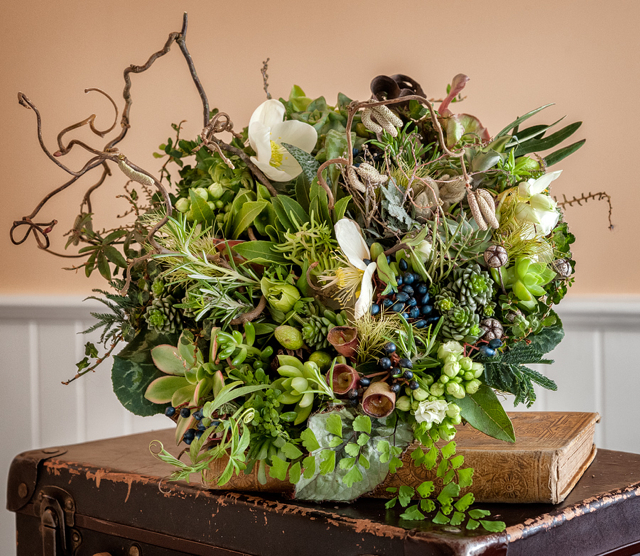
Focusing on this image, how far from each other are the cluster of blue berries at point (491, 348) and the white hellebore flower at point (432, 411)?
51 millimetres

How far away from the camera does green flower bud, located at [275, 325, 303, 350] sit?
0.51 meters

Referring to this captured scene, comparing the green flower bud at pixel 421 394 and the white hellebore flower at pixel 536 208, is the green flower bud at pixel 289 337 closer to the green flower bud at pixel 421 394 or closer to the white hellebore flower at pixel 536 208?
the green flower bud at pixel 421 394

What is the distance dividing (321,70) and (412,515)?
0.86m

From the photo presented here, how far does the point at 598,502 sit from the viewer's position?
54cm

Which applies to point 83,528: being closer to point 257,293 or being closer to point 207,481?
point 207,481

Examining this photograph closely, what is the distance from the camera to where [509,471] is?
53cm

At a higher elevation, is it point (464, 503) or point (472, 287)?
point (472, 287)

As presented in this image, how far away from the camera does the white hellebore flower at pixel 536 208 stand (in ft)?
1.77

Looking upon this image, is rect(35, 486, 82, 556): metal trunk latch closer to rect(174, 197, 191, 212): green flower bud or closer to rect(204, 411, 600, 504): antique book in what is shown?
rect(204, 411, 600, 504): antique book

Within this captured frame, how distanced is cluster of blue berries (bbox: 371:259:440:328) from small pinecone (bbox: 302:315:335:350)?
4cm

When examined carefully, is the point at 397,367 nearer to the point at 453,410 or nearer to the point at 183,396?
the point at 453,410

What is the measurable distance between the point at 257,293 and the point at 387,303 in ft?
0.40

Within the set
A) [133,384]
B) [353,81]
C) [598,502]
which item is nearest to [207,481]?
[133,384]

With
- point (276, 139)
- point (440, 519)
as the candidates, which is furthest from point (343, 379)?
point (276, 139)
